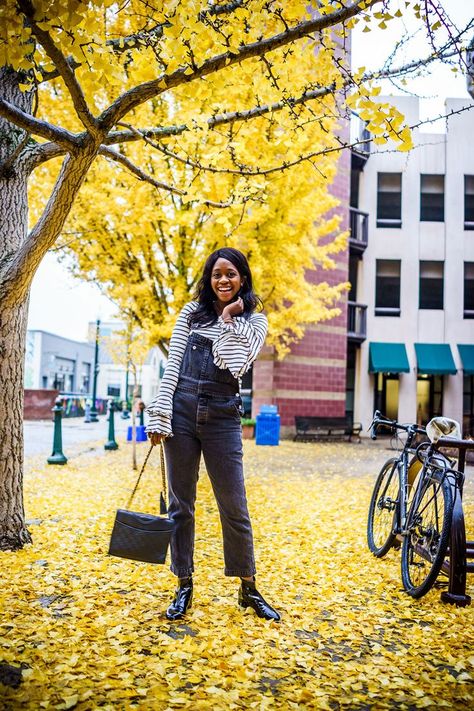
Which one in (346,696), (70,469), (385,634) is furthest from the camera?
(70,469)

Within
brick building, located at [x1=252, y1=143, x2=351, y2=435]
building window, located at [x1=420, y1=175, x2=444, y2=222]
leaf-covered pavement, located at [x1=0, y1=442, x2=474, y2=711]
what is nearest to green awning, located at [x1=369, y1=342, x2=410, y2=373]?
brick building, located at [x1=252, y1=143, x2=351, y2=435]

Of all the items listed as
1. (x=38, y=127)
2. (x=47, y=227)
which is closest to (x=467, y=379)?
(x=47, y=227)

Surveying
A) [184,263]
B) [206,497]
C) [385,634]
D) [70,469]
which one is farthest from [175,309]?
[385,634]

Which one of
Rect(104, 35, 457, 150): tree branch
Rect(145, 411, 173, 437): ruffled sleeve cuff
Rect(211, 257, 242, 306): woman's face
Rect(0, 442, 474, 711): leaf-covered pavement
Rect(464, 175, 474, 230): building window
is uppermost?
Rect(464, 175, 474, 230): building window

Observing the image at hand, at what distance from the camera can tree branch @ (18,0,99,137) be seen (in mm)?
2674

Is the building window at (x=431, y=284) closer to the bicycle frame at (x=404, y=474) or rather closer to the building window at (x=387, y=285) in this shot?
the building window at (x=387, y=285)

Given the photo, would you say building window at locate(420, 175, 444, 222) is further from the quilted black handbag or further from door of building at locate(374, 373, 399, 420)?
the quilted black handbag

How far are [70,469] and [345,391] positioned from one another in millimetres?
12738

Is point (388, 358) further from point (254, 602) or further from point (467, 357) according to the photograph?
point (254, 602)

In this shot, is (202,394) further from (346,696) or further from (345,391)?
(345,391)

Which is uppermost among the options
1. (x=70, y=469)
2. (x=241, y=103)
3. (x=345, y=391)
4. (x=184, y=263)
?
(x=241, y=103)

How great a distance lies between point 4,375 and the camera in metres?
4.51

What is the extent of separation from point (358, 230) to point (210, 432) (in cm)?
1900

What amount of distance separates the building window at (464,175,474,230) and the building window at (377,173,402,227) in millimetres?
2458
